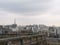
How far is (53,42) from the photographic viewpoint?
5.93 meters

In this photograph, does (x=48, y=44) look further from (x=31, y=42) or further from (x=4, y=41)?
(x=4, y=41)

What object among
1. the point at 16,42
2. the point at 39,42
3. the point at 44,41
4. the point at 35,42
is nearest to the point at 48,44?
the point at 44,41

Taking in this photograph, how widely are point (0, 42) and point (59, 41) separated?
11.3 ft

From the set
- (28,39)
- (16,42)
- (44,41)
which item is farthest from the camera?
(44,41)

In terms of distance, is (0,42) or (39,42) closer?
(0,42)

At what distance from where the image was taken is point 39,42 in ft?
17.5

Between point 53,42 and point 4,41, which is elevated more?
point 4,41

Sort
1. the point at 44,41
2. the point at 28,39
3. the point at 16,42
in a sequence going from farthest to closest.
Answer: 1. the point at 44,41
2. the point at 28,39
3. the point at 16,42

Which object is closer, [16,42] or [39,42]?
[16,42]

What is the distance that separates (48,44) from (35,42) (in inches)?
44.0

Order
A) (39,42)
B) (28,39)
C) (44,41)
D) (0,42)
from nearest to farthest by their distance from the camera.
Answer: (0,42)
(28,39)
(39,42)
(44,41)

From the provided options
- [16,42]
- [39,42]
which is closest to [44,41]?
[39,42]

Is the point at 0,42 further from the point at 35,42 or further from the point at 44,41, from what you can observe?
the point at 44,41

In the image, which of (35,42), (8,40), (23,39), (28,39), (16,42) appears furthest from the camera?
(35,42)
